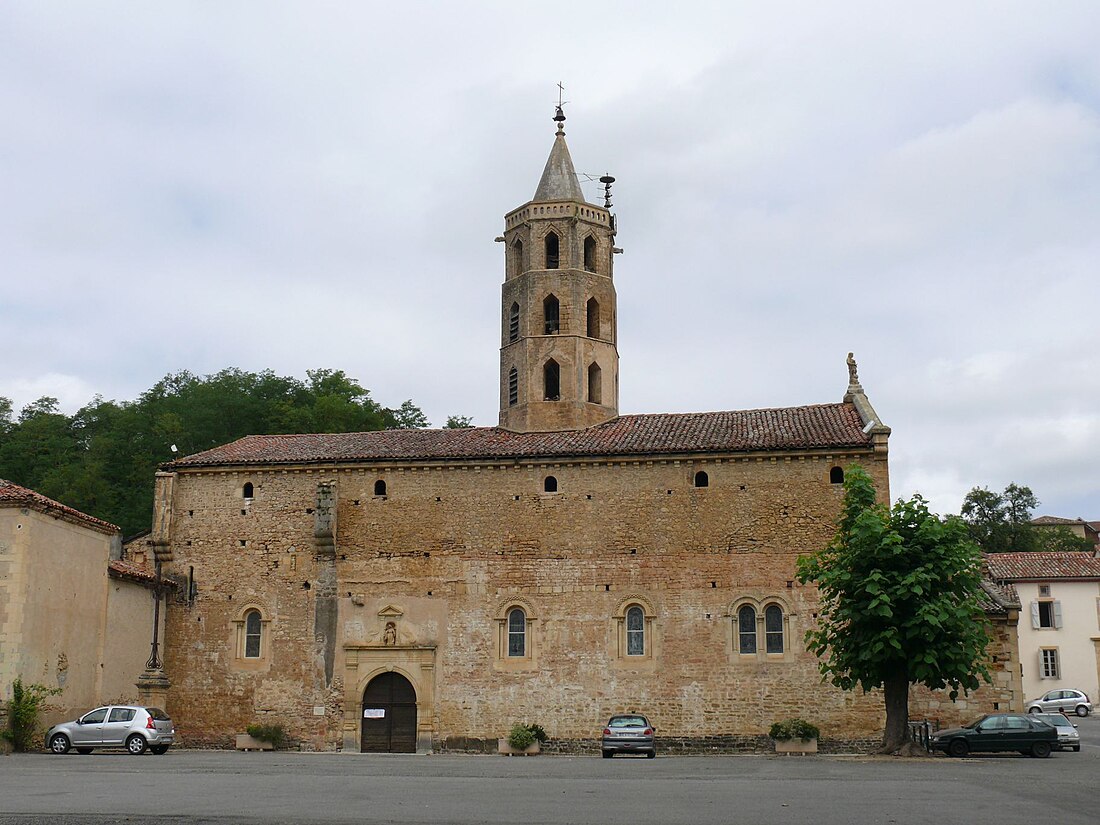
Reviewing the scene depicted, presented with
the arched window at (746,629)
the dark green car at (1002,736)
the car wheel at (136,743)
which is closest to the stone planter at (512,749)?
the arched window at (746,629)

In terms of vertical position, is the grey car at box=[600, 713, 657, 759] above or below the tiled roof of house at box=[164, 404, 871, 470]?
below

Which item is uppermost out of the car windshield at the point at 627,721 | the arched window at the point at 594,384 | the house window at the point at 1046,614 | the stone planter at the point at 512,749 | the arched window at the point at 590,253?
the arched window at the point at 590,253

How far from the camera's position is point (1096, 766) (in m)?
25.1

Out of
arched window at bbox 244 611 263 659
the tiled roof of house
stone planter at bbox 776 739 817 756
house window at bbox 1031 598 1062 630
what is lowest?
stone planter at bbox 776 739 817 756

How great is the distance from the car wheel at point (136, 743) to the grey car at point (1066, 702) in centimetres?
4164

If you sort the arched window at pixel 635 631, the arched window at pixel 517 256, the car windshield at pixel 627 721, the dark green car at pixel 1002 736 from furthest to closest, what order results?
1. the arched window at pixel 517 256
2. the arched window at pixel 635 631
3. the car windshield at pixel 627 721
4. the dark green car at pixel 1002 736

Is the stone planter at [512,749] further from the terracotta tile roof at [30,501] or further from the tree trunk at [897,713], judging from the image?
the terracotta tile roof at [30,501]

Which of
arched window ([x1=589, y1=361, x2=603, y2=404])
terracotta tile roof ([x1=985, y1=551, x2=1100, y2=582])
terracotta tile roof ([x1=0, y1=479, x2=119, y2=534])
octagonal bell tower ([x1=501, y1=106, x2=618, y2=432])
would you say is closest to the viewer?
terracotta tile roof ([x1=0, y1=479, x2=119, y2=534])

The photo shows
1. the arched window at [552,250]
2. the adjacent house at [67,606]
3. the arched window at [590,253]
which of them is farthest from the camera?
the arched window at [590,253]

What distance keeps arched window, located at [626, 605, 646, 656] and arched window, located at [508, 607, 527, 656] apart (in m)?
3.04

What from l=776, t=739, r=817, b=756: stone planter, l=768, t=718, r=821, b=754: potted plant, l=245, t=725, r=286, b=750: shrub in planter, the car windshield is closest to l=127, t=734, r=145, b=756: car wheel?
l=245, t=725, r=286, b=750: shrub in planter

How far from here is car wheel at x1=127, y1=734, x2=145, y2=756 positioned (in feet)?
91.4

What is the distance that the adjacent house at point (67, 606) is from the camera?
28828 millimetres

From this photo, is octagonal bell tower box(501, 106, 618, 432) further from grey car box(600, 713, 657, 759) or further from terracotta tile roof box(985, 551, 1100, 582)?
terracotta tile roof box(985, 551, 1100, 582)
